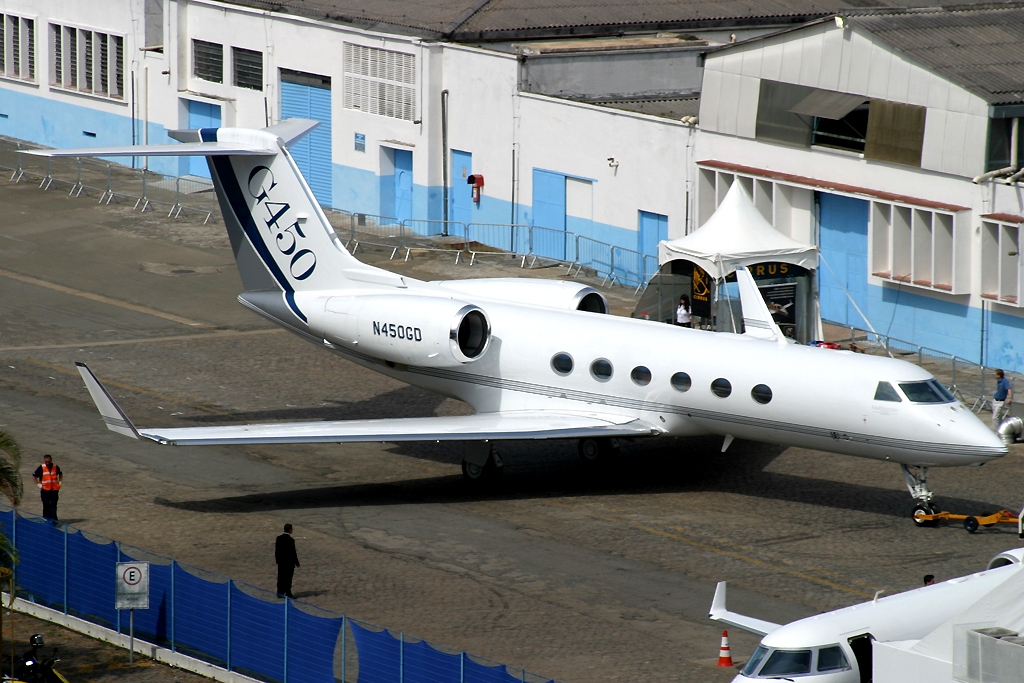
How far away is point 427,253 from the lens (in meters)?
→ 47.6

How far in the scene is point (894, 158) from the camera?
37.9 m

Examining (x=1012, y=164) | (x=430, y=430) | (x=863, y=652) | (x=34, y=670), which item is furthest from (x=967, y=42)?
(x=34, y=670)

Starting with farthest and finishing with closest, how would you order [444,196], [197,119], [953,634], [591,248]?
[197,119], [444,196], [591,248], [953,634]

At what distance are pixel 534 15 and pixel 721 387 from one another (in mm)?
26352

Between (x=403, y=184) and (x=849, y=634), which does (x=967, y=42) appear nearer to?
(x=403, y=184)

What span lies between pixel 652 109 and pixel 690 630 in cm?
2779

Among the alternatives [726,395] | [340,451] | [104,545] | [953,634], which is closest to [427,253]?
[340,451]

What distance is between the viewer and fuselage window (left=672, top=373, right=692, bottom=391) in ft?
86.8

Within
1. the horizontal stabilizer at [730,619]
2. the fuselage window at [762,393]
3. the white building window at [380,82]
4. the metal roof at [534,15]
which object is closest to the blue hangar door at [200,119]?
the metal roof at [534,15]

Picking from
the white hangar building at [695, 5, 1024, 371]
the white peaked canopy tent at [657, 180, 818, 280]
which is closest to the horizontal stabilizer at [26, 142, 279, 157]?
the white peaked canopy tent at [657, 180, 818, 280]

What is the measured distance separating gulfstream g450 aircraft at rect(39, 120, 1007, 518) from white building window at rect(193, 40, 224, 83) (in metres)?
24.4

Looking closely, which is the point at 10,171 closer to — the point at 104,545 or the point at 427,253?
the point at 427,253

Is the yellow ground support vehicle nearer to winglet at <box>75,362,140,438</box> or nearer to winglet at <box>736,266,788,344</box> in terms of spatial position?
winglet at <box>736,266,788,344</box>

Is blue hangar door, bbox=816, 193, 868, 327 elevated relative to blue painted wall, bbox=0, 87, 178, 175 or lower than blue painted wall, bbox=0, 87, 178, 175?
lower
